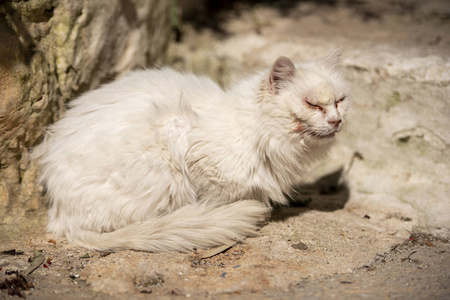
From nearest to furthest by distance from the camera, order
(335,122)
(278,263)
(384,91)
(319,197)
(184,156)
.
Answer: (278,263), (335,122), (184,156), (384,91), (319,197)

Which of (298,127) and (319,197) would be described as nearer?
(298,127)

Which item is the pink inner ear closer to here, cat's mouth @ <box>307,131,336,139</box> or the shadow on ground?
cat's mouth @ <box>307,131,336,139</box>

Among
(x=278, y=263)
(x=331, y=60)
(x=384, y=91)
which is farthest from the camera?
(x=384, y=91)

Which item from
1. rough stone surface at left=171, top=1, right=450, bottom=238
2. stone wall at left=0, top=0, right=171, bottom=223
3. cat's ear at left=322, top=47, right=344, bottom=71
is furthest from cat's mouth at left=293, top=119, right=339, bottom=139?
stone wall at left=0, top=0, right=171, bottom=223

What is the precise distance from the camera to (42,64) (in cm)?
330

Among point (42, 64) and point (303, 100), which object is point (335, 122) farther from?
point (42, 64)

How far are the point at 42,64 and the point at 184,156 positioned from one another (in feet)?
4.43

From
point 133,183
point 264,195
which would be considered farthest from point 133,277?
point 264,195

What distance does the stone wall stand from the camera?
305 cm

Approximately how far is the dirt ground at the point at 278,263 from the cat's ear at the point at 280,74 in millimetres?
1130

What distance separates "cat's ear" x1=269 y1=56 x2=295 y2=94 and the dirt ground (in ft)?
3.71

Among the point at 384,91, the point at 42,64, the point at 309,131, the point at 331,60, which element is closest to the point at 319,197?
the point at 384,91

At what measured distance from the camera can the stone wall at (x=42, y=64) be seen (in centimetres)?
305

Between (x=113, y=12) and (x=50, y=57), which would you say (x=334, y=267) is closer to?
(x=50, y=57)
